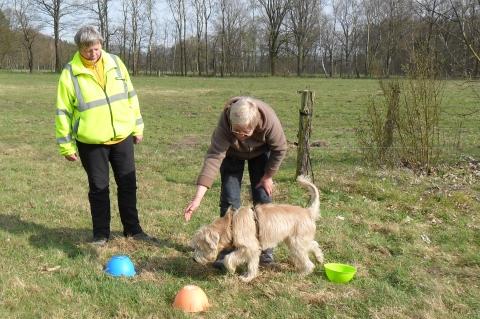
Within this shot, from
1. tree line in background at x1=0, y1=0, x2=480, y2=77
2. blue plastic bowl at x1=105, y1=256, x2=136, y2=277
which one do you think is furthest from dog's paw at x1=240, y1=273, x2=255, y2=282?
tree line in background at x1=0, y1=0, x2=480, y2=77

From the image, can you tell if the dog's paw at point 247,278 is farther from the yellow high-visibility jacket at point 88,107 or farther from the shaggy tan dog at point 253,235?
the yellow high-visibility jacket at point 88,107

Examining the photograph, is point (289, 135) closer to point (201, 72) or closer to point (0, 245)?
point (0, 245)

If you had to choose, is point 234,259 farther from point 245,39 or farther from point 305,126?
point 245,39

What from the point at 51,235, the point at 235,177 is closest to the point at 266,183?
the point at 235,177

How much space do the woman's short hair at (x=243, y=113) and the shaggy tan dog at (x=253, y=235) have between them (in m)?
0.91

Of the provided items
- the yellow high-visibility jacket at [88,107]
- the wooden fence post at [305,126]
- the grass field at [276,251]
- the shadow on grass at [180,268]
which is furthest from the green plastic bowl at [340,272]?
the wooden fence post at [305,126]

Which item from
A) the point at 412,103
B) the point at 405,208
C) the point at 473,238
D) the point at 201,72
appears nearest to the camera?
the point at 473,238

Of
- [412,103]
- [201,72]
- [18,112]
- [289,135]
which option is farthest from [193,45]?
[412,103]

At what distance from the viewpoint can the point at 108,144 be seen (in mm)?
5398

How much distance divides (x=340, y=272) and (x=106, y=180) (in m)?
2.82

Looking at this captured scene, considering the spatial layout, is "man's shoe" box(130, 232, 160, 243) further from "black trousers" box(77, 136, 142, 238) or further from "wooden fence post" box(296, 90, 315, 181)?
"wooden fence post" box(296, 90, 315, 181)

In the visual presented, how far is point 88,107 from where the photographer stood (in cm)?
516

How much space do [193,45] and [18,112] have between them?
5925 centimetres

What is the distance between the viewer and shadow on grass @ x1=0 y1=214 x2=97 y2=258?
555 cm
